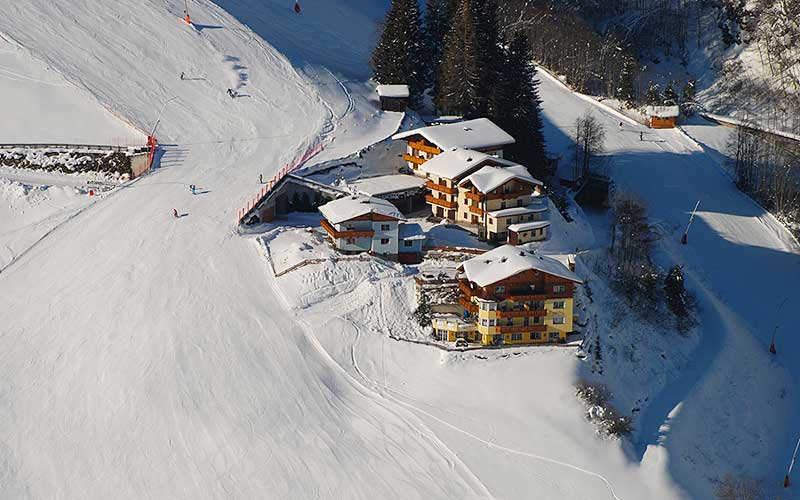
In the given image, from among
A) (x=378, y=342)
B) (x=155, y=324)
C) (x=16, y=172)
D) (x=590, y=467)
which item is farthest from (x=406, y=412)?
(x=16, y=172)

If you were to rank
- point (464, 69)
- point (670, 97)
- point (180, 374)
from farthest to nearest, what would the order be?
point (670, 97), point (464, 69), point (180, 374)

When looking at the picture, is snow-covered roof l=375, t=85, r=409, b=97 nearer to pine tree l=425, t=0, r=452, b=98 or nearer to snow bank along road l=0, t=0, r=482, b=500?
pine tree l=425, t=0, r=452, b=98

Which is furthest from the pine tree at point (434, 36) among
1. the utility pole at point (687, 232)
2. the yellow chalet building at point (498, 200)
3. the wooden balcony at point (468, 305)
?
the wooden balcony at point (468, 305)

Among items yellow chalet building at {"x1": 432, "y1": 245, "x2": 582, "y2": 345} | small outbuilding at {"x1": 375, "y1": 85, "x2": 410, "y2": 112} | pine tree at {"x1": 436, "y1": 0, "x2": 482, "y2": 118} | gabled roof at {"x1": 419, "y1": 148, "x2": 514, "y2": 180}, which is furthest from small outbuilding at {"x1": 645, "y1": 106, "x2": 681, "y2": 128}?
yellow chalet building at {"x1": 432, "y1": 245, "x2": 582, "y2": 345}

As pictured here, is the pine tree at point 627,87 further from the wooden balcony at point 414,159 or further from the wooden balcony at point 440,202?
the wooden balcony at point 440,202

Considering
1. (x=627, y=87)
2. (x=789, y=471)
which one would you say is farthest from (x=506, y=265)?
(x=627, y=87)

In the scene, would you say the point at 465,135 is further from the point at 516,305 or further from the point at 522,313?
the point at 522,313

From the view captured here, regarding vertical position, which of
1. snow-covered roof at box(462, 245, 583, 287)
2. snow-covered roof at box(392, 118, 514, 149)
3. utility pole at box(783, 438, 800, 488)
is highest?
snow-covered roof at box(392, 118, 514, 149)
